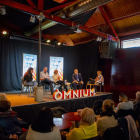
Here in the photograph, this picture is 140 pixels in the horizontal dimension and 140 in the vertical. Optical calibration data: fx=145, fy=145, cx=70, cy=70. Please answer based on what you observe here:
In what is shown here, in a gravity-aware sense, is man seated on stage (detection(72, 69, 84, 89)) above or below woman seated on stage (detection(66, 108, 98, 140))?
above

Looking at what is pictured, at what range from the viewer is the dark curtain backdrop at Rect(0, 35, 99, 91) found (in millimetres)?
8255

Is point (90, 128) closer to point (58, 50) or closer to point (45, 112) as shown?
point (45, 112)

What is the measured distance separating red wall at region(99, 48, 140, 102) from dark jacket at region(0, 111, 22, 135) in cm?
707

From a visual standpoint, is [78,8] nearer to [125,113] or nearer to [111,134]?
[125,113]

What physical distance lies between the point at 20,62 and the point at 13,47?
0.97m

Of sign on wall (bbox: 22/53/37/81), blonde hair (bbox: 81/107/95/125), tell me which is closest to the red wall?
sign on wall (bbox: 22/53/37/81)

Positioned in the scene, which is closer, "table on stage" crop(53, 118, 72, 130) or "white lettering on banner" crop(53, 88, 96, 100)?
"table on stage" crop(53, 118, 72, 130)

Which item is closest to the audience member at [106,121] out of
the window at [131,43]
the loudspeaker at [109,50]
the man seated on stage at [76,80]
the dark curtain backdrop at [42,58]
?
the man seated on stage at [76,80]

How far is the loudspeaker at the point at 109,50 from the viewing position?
27.4ft

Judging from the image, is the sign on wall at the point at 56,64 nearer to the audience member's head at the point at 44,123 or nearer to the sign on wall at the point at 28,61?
the sign on wall at the point at 28,61

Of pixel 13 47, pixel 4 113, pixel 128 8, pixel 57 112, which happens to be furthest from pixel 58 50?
pixel 4 113

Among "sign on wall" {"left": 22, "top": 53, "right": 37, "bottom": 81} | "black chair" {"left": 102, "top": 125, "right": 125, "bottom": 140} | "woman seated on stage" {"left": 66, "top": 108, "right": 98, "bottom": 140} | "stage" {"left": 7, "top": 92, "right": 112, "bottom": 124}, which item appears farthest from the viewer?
"sign on wall" {"left": 22, "top": 53, "right": 37, "bottom": 81}

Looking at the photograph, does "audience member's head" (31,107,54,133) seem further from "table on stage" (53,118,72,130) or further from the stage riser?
the stage riser

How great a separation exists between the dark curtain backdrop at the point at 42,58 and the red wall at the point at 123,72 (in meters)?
1.03
